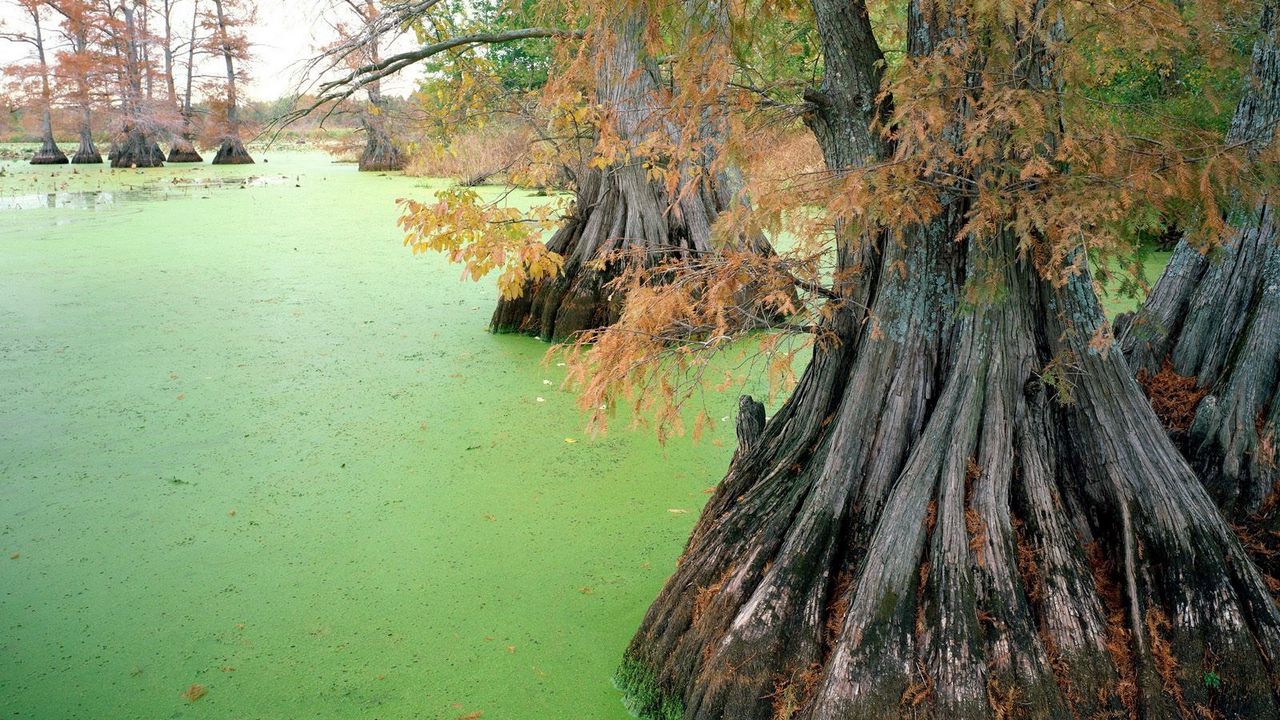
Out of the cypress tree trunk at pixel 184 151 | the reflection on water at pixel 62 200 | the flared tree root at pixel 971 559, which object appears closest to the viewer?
the flared tree root at pixel 971 559

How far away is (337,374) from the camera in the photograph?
5.29 meters

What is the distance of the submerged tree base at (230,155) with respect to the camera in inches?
930

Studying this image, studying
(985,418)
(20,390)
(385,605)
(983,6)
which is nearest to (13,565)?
(385,605)

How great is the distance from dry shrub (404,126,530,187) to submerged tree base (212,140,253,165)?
5985mm

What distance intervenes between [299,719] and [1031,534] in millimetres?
1931

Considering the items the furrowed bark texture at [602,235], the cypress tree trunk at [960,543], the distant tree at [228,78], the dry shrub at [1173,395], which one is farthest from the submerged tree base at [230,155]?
the dry shrub at [1173,395]

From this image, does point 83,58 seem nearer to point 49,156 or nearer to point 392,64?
point 49,156

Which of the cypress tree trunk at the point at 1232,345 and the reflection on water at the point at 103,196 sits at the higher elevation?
the cypress tree trunk at the point at 1232,345

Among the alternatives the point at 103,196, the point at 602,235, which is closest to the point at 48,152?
the point at 103,196

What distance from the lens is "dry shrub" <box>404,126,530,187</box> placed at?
5.35 meters

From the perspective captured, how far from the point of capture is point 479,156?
13672mm

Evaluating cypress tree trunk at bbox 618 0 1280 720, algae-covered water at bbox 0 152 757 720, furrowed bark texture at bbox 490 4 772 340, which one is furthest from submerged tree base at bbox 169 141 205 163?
cypress tree trunk at bbox 618 0 1280 720

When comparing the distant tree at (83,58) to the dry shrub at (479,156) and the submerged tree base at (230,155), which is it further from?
the dry shrub at (479,156)

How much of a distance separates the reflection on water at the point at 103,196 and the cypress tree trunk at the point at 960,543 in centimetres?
1301
